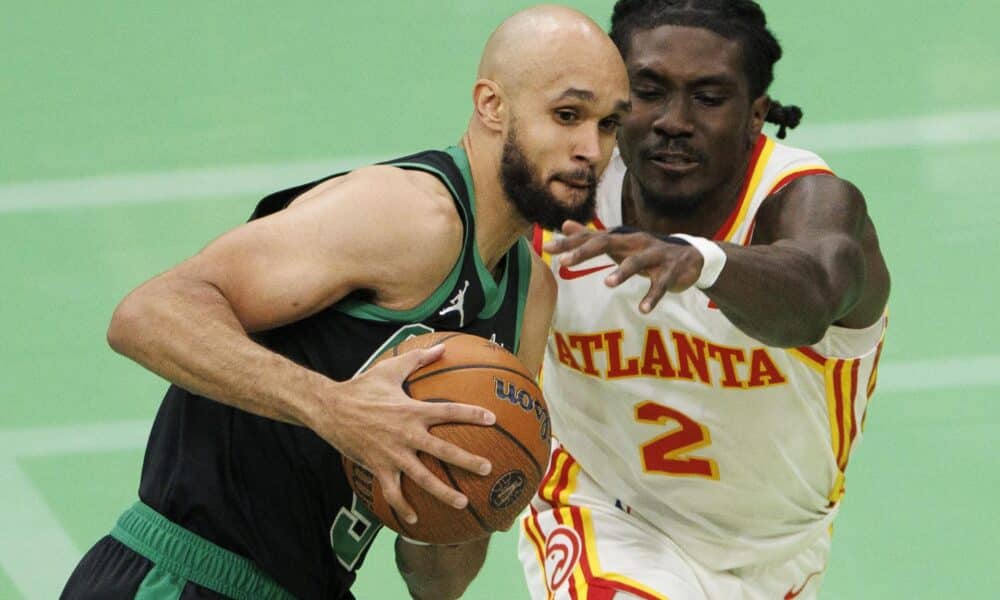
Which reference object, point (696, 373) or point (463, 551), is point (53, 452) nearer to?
point (463, 551)

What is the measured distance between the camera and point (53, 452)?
7.39 m

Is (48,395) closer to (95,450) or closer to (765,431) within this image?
(95,450)

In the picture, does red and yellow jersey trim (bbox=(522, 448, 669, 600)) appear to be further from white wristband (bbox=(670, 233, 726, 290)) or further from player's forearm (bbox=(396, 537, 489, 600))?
white wristband (bbox=(670, 233, 726, 290))

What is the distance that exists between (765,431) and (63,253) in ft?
13.4

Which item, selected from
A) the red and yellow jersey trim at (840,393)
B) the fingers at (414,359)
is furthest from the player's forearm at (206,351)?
the red and yellow jersey trim at (840,393)

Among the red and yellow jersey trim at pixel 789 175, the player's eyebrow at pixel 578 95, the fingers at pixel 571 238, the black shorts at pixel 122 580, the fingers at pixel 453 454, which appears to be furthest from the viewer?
the red and yellow jersey trim at pixel 789 175

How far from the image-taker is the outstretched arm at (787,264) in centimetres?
384

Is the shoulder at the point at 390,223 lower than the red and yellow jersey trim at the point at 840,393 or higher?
higher

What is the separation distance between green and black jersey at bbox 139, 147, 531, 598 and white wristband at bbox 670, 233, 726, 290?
645mm

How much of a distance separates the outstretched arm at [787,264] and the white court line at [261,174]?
3580 mm

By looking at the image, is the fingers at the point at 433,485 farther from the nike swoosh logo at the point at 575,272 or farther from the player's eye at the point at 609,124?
the nike swoosh logo at the point at 575,272

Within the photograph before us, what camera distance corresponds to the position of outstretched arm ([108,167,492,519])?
13.0 ft

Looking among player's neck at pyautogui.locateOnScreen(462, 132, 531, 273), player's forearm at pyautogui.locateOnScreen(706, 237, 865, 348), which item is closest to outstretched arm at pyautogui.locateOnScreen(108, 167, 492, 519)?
player's neck at pyautogui.locateOnScreen(462, 132, 531, 273)

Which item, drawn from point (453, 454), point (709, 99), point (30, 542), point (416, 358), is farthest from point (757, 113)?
point (30, 542)
